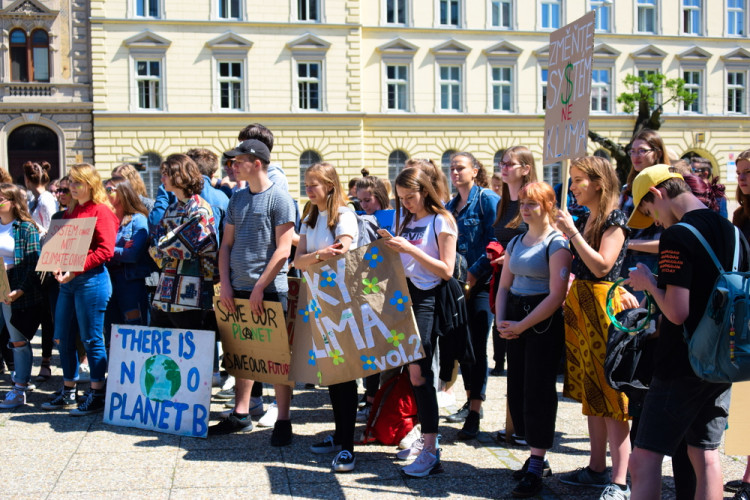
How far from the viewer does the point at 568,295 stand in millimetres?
4480

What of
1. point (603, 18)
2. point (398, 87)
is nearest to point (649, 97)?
point (603, 18)

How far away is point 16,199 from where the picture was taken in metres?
6.71

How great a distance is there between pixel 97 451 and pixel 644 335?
3.69m

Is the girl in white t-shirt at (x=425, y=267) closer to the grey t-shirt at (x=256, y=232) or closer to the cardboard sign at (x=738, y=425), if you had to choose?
the grey t-shirt at (x=256, y=232)

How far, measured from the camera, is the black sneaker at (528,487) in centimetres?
430

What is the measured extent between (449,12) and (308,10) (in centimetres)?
703

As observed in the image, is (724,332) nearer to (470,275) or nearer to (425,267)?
(425,267)

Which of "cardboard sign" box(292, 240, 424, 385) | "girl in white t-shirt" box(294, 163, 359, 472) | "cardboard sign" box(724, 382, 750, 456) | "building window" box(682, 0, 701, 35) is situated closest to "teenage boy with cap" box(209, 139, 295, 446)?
"girl in white t-shirt" box(294, 163, 359, 472)

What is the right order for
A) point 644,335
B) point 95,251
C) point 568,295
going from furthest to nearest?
point 95,251 < point 568,295 < point 644,335

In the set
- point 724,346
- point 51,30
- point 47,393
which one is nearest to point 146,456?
point 47,393

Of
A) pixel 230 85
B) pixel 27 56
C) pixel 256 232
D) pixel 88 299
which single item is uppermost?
pixel 27 56

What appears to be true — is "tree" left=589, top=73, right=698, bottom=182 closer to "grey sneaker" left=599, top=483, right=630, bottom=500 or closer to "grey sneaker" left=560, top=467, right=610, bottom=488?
"grey sneaker" left=560, top=467, right=610, bottom=488

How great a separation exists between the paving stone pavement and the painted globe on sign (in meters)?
0.30

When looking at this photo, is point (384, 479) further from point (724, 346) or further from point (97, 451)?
point (724, 346)
